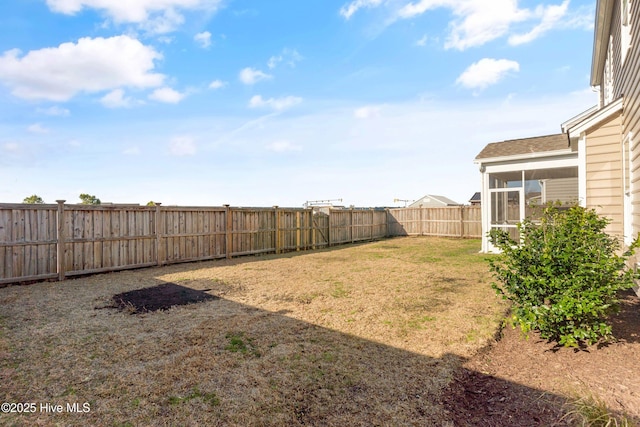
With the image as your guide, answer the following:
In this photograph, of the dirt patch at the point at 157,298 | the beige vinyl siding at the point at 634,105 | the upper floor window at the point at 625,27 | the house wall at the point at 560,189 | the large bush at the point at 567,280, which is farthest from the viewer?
the house wall at the point at 560,189

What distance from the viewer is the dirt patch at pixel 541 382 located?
223cm

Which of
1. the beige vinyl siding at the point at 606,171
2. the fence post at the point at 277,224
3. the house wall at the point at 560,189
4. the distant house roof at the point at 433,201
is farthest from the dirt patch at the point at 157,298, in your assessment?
the distant house roof at the point at 433,201

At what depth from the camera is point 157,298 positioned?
5.96 metres

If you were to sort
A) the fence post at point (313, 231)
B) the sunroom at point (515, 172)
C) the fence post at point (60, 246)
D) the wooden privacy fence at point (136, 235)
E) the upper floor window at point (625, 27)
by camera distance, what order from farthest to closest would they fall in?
the fence post at point (313, 231) < the sunroom at point (515, 172) < the fence post at point (60, 246) < the wooden privacy fence at point (136, 235) < the upper floor window at point (625, 27)

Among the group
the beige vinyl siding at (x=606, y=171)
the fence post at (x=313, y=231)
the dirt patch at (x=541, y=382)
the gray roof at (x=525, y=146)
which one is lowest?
the dirt patch at (x=541, y=382)

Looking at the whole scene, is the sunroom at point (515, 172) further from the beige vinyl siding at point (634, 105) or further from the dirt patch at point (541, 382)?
the dirt patch at point (541, 382)

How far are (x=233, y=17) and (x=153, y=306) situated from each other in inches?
339

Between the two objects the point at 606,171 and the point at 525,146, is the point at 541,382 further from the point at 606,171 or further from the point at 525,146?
the point at 525,146

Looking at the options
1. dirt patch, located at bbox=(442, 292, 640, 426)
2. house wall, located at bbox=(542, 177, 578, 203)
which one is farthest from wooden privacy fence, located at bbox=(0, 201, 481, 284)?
house wall, located at bbox=(542, 177, 578, 203)

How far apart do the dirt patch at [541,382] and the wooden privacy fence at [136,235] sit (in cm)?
927

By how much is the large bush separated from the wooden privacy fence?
9371mm

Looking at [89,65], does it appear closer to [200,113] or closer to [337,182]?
[200,113]

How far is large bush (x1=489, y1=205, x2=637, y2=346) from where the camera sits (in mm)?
3012

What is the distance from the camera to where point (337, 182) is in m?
31.1
